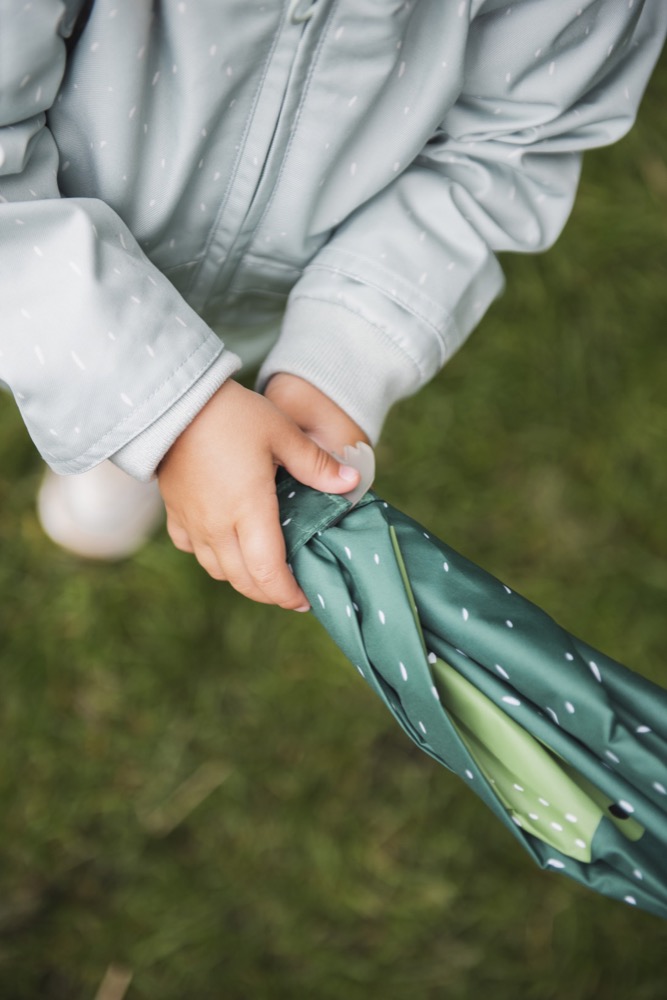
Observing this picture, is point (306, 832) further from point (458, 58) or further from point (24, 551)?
point (458, 58)

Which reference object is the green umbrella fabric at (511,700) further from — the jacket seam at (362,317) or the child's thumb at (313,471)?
the jacket seam at (362,317)

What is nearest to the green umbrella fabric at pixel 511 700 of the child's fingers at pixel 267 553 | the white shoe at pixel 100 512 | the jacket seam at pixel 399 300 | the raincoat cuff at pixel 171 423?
the child's fingers at pixel 267 553

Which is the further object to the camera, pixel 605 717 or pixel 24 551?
pixel 24 551

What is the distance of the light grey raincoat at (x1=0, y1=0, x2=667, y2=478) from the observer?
60 cm

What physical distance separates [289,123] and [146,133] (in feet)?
0.35

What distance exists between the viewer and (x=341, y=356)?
0.76 meters

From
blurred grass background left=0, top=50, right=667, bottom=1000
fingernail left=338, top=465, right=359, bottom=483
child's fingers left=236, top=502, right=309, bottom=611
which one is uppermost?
fingernail left=338, top=465, right=359, bottom=483

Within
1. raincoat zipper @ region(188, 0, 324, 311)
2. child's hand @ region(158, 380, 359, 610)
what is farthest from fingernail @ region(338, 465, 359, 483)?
raincoat zipper @ region(188, 0, 324, 311)

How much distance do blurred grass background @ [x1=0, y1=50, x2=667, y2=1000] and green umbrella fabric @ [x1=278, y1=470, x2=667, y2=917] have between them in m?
0.61

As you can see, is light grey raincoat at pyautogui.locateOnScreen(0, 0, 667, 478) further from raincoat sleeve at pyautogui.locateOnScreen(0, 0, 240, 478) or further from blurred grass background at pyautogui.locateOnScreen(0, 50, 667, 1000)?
blurred grass background at pyautogui.locateOnScreen(0, 50, 667, 1000)

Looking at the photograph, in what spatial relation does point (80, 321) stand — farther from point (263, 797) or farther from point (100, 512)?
point (263, 797)

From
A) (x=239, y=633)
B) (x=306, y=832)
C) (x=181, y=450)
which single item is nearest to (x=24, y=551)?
(x=239, y=633)

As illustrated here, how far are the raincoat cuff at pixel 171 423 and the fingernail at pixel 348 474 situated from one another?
0.11 m

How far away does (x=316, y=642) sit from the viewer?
1.25 meters
